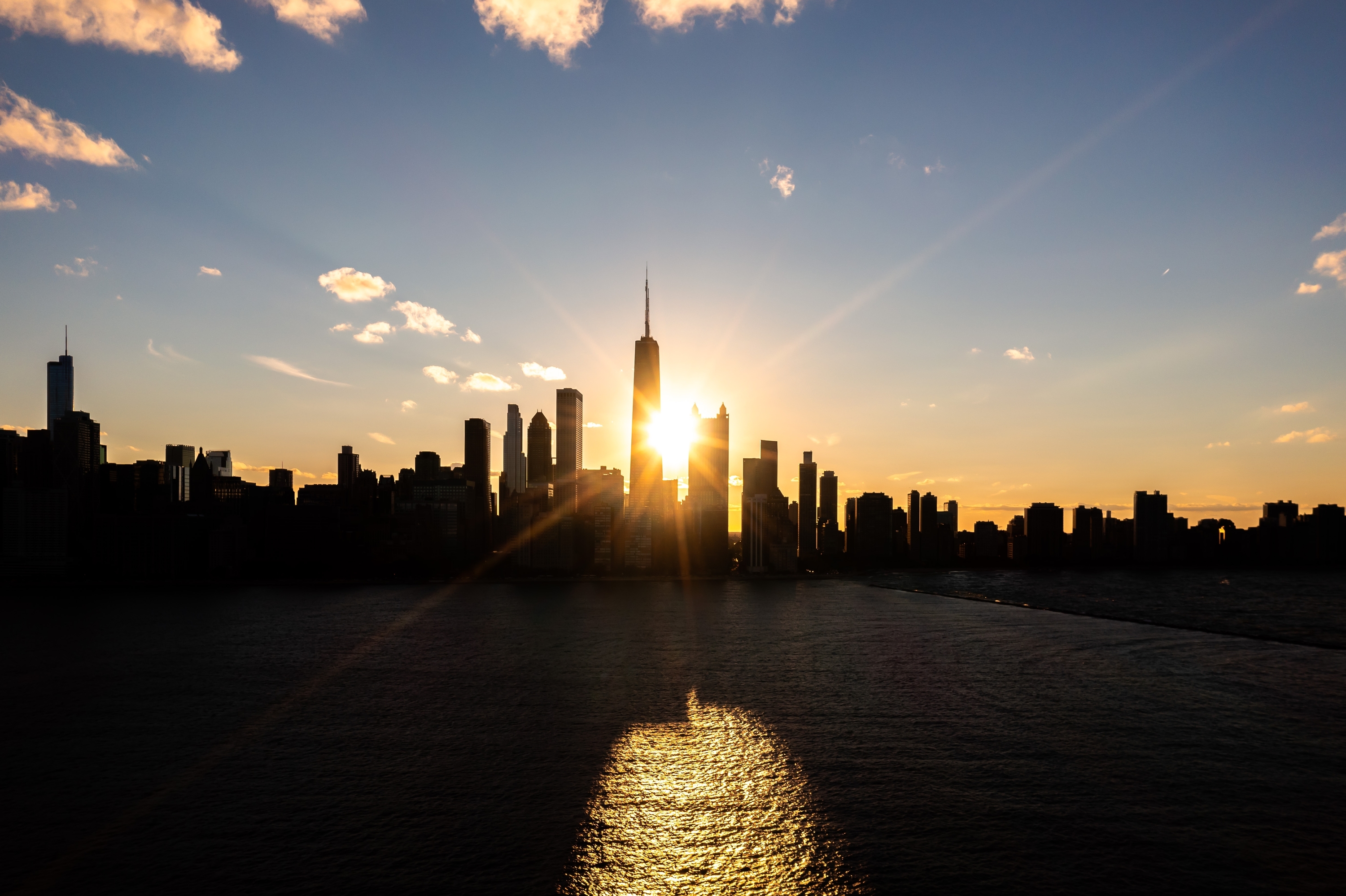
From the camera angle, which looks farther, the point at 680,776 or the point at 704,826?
the point at 680,776

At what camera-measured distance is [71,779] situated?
6369 centimetres

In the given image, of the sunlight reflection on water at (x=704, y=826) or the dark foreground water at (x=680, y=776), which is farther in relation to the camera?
the dark foreground water at (x=680, y=776)

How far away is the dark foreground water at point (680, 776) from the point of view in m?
45.7

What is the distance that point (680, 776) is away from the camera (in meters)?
62.9

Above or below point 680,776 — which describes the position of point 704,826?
above

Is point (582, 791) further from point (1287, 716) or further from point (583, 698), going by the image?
point (1287, 716)

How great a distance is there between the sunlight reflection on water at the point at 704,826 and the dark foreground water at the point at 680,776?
24 centimetres

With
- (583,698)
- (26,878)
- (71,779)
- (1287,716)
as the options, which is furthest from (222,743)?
(1287,716)

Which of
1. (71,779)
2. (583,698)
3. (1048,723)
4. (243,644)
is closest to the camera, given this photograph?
(71,779)

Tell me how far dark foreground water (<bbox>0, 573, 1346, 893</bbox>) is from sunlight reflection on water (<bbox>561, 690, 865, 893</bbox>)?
0.24 meters

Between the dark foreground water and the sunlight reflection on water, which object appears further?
the dark foreground water

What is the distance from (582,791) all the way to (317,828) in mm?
18922

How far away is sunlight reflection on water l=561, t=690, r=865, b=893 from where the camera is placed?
44.2 meters

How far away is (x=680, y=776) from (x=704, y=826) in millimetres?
10783
